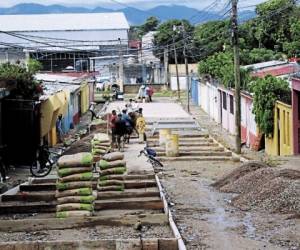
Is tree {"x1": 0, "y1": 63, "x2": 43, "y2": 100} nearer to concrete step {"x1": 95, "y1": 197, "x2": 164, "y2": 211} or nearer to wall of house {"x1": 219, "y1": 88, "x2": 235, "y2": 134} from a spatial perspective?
concrete step {"x1": 95, "y1": 197, "x2": 164, "y2": 211}

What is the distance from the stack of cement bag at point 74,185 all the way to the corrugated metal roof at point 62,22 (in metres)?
87.2

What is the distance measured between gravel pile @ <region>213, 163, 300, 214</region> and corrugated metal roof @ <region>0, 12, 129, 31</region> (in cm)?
8386

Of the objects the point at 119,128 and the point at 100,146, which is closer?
the point at 100,146

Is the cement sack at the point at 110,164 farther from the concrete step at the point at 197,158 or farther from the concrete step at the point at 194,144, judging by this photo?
the concrete step at the point at 194,144

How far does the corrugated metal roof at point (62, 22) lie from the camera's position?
104 m

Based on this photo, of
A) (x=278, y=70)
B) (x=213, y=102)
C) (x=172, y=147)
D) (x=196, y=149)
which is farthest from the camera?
(x=213, y=102)

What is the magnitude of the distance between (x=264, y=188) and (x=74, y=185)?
14.1ft

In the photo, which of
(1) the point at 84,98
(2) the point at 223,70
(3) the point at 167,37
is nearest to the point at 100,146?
(2) the point at 223,70

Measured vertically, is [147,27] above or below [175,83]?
above

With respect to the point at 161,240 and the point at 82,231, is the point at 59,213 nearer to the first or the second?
the point at 82,231

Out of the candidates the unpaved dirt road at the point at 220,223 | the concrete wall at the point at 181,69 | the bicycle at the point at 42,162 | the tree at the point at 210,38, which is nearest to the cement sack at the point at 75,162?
the unpaved dirt road at the point at 220,223

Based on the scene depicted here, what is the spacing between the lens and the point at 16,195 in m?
19.7

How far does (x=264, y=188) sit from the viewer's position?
1781 centimetres

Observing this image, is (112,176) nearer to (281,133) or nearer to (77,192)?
(77,192)
